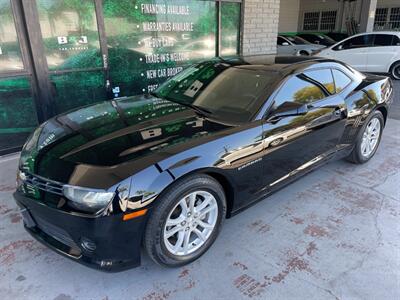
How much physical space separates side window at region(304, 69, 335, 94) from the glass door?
3.76 meters

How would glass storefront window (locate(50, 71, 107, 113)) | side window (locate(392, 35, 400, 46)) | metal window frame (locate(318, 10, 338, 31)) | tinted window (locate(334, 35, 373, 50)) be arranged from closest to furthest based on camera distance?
glass storefront window (locate(50, 71, 107, 113)), side window (locate(392, 35, 400, 46)), tinted window (locate(334, 35, 373, 50)), metal window frame (locate(318, 10, 338, 31))

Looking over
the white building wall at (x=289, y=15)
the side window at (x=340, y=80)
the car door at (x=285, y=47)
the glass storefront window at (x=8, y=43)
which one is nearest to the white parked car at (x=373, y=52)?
the car door at (x=285, y=47)

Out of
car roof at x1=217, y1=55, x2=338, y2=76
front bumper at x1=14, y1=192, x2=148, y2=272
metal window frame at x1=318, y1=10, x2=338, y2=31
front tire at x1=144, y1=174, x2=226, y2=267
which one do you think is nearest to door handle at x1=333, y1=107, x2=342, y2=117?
car roof at x1=217, y1=55, x2=338, y2=76

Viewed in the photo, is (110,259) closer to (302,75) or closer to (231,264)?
(231,264)

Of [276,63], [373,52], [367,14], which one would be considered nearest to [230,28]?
[276,63]

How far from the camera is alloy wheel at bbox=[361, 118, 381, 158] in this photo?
155 inches

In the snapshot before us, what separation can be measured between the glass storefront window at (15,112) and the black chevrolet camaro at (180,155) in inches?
79.4

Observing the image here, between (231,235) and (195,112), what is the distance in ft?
3.66

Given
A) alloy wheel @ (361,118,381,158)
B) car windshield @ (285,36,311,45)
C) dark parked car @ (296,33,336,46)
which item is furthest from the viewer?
dark parked car @ (296,33,336,46)

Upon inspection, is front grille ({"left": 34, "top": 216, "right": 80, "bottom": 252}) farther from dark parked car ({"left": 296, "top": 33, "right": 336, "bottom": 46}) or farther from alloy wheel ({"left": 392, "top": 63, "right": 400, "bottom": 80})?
dark parked car ({"left": 296, "top": 33, "right": 336, "bottom": 46})

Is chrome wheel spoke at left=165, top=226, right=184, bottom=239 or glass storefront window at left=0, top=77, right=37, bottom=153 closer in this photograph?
chrome wheel spoke at left=165, top=226, right=184, bottom=239

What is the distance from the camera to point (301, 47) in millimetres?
13164

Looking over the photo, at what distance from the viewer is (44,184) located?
201 centimetres

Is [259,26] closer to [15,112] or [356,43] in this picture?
[356,43]
